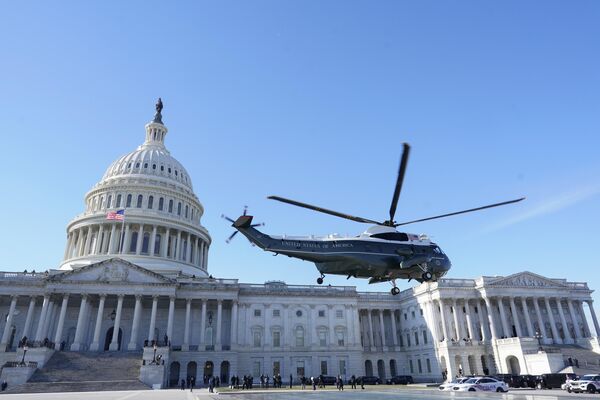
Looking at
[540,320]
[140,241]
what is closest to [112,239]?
[140,241]

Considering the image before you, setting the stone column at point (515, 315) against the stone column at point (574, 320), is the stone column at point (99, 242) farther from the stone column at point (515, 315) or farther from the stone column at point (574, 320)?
the stone column at point (574, 320)

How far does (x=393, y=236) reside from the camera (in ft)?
Answer: 79.8

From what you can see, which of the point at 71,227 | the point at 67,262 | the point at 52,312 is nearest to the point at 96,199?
the point at 71,227

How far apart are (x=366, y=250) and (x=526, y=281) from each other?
66228 millimetres

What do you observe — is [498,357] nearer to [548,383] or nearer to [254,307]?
[548,383]

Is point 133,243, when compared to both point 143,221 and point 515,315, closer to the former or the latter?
point 143,221

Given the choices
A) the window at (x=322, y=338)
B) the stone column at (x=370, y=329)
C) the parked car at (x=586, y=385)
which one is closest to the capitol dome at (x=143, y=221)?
the window at (x=322, y=338)

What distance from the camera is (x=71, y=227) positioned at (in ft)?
280

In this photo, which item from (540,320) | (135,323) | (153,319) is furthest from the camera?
(540,320)

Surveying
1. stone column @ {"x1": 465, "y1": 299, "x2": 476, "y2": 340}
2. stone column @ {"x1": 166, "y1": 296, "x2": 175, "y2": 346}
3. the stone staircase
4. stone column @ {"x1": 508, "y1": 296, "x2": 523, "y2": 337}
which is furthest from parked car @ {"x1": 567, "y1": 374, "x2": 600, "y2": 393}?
stone column @ {"x1": 166, "y1": 296, "x2": 175, "y2": 346}

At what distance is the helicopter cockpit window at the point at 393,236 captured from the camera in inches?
947

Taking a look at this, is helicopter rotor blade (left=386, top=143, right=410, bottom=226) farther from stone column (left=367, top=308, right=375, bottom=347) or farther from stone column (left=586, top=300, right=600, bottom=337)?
stone column (left=586, top=300, right=600, bottom=337)

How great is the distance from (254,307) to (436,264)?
173 feet

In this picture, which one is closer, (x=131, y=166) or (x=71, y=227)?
(x=71, y=227)
